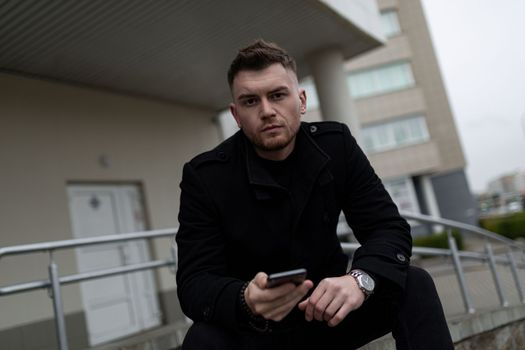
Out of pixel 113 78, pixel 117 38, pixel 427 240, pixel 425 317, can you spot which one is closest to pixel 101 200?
pixel 113 78

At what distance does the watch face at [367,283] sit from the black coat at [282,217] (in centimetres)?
3

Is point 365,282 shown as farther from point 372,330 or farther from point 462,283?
point 462,283

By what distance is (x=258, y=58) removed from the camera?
5.92ft

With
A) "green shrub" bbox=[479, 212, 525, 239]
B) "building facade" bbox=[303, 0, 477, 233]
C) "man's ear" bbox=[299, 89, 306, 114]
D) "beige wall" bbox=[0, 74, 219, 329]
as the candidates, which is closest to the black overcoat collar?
"man's ear" bbox=[299, 89, 306, 114]

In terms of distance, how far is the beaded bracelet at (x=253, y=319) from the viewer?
147cm

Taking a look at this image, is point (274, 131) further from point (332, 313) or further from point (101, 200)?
point (101, 200)

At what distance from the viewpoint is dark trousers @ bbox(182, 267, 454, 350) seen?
60.0 inches

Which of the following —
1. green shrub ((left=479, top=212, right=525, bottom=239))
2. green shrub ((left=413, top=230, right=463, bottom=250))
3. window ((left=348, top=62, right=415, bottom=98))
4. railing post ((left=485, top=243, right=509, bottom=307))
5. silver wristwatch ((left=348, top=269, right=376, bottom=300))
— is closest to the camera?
silver wristwatch ((left=348, top=269, right=376, bottom=300))

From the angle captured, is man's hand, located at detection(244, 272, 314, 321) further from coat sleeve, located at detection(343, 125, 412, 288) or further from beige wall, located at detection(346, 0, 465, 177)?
beige wall, located at detection(346, 0, 465, 177)

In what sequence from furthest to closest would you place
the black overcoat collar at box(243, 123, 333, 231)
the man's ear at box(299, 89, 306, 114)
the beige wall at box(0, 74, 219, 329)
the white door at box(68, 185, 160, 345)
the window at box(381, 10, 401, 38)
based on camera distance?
the window at box(381, 10, 401, 38) < the white door at box(68, 185, 160, 345) < the beige wall at box(0, 74, 219, 329) < the man's ear at box(299, 89, 306, 114) < the black overcoat collar at box(243, 123, 333, 231)

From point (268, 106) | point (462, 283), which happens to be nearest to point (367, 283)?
point (268, 106)

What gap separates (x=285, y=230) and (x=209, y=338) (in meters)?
0.48

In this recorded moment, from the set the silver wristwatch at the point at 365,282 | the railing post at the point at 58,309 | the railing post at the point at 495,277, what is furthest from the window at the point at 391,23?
the silver wristwatch at the point at 365,282

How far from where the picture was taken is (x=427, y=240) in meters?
18.6
